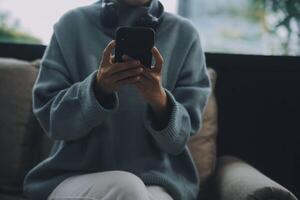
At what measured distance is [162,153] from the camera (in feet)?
4.11

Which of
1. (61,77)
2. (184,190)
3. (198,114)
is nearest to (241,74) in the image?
(198,114)

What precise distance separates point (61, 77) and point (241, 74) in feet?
2.66

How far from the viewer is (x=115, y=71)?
103 cm

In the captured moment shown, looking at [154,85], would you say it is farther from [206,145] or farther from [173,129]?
[206,145]

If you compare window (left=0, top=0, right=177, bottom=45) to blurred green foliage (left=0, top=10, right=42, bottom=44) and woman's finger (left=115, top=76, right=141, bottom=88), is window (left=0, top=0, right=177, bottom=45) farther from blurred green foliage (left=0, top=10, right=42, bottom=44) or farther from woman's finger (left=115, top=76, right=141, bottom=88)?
woman's finger (left=115, top=76, right=141, bottom=88)

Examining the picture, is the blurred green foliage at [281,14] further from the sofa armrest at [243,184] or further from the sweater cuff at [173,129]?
the sweater cuff at [173,129]

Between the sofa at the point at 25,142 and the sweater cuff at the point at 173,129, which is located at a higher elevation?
the sweater cuff at the point at 173,129

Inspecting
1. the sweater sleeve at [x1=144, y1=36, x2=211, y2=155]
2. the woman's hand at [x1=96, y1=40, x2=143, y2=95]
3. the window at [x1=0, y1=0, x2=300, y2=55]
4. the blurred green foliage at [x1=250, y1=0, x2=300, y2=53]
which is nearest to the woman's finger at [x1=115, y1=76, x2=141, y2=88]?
the woman's hand at [x1=96, y1=40, x2=143, y2=95]

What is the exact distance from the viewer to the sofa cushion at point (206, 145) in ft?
4.85

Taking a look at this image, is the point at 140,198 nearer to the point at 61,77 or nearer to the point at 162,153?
the point at 162,153

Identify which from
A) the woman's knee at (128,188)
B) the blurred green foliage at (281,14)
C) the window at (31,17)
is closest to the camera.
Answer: the woman's knee at (128,188)

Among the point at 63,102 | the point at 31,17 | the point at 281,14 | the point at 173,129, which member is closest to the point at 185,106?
the point at 173,129

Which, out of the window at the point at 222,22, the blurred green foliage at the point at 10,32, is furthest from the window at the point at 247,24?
the blurred green foliage at the point at 10,32

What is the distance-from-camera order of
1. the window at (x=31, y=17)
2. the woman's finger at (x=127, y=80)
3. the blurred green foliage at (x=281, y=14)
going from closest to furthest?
the woman's finger at (x=127, y=80) < the blurred green foliage at (x=281, y=14) < the window at (x=31, y=17)
